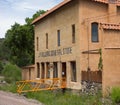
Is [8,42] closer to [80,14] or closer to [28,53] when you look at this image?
[28,53]

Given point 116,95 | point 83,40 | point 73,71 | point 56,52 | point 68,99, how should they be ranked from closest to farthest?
point 116,95, point 68,99, point 83,40, point 73,71, point 56,52

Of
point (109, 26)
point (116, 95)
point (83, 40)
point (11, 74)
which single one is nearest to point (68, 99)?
point (83, 40)

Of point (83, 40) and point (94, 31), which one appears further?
point (94, 31)

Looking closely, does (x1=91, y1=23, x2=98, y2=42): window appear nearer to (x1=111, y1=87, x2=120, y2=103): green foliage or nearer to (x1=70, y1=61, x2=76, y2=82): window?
(x1=70, y1=61, x2=76, y2=82): window

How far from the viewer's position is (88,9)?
29.5m

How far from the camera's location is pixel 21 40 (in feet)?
196

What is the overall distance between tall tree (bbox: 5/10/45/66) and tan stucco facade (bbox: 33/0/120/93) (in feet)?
76.7

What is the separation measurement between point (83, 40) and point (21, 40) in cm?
3140

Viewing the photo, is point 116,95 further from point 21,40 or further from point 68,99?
point 21,40

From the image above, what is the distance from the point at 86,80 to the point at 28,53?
34.1 m

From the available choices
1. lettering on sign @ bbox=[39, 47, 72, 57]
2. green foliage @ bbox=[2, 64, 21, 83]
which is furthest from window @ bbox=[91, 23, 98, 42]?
green foliage @ bbox=[2, 64, 21, 83]

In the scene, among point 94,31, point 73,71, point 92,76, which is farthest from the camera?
point 73,71

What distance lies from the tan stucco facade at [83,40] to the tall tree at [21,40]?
23.4m

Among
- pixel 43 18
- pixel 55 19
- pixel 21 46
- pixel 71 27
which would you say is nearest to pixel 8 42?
pixel 21 46
